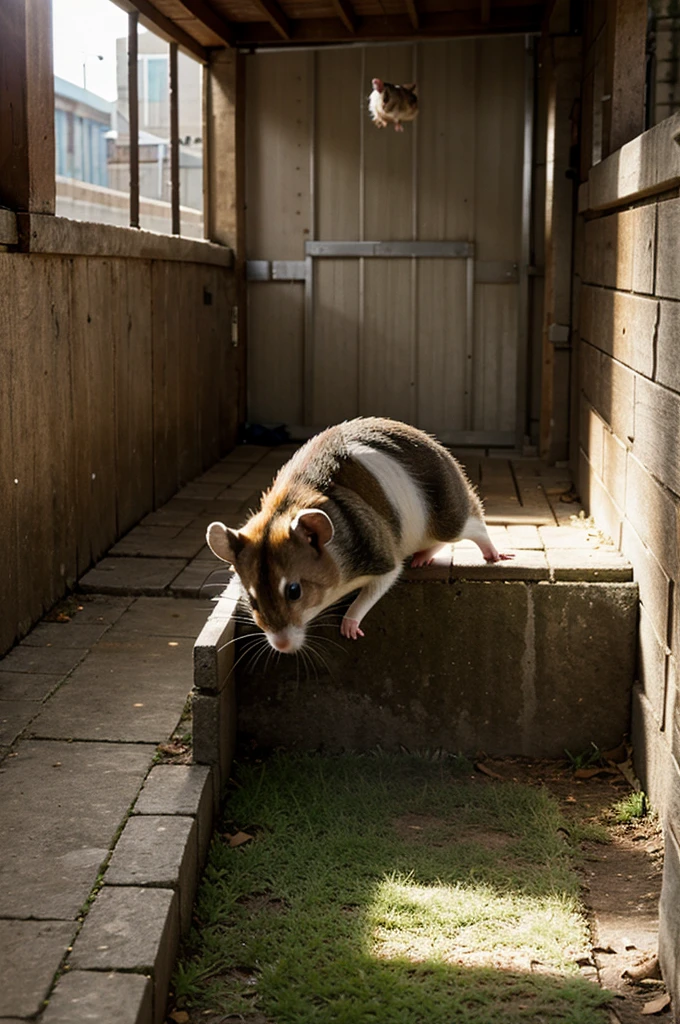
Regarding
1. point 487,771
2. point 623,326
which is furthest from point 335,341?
point 487,771

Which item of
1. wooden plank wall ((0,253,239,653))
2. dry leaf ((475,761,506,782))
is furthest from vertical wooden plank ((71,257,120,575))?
dry leaf ((475,761,506,782))

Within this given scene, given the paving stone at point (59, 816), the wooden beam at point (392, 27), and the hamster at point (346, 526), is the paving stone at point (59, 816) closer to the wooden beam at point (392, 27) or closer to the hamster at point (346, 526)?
the hamster at point (346, 526)

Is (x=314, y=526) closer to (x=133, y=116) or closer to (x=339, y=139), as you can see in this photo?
(x=133, y=116)

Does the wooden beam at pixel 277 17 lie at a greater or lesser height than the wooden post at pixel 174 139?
greater

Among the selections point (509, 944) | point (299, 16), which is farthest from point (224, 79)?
point (509, 944)

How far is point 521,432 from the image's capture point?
9414 mm

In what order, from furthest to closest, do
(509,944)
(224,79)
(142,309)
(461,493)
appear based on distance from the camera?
(224,79) → (142,309) → (461,493) → (509,944)

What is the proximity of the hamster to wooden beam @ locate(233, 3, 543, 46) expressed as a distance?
5225 millimetres

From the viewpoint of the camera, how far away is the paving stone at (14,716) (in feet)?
13.9

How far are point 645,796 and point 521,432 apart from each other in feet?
17.2

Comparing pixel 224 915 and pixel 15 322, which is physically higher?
pixel 15 322

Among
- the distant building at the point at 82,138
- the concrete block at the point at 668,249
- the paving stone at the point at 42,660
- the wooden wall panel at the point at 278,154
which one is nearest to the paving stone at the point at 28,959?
the paving stone at the point at 42,660

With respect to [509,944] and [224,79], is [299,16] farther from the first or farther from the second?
[509,944]

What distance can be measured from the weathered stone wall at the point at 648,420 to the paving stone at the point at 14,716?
2.31 meters
